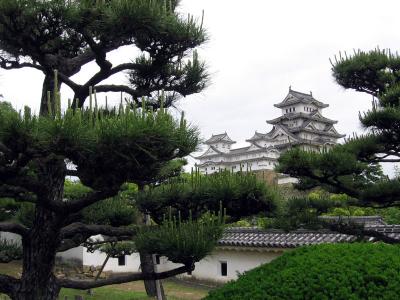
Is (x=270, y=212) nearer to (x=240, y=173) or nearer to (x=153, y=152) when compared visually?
(x=240, y=173)

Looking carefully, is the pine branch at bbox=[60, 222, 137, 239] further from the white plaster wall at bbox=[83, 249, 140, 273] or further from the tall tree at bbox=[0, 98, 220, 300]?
the white plaster wall at bbox=[83, 249, 140, 273]

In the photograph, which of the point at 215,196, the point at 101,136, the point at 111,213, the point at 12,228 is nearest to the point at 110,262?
the point at 111,213

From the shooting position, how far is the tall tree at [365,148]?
20.9 ft

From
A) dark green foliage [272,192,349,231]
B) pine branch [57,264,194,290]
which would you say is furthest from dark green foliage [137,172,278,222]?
dark green foliage [272,192,349,231]

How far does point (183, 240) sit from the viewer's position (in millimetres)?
3467

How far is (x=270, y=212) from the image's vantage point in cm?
469

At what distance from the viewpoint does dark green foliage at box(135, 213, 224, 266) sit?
3.48 metres

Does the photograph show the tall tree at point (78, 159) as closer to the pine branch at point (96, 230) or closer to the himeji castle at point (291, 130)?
the pine branch at point (96, 230)

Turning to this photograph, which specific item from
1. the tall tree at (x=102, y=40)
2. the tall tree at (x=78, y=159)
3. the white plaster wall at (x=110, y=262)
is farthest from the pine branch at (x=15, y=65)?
the white plaster wall at (x=110, y=262)

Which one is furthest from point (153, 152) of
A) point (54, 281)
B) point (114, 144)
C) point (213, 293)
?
point (54, 281)

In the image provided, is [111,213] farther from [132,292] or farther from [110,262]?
[110,262]

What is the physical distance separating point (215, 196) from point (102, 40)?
169 centimetres

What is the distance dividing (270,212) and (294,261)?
1.11 metres

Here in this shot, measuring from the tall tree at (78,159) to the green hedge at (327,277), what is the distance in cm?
43
